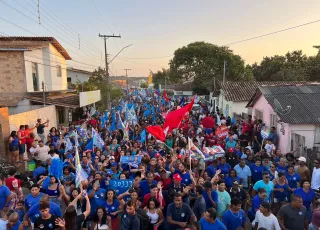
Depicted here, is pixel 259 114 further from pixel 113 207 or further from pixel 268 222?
pixel 113 207

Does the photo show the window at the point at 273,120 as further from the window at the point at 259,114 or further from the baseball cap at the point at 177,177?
the baseball cap at the point at 177,177

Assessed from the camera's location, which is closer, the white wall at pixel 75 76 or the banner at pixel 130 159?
the banner at pixel 130 159

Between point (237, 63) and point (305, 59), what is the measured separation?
9747 mm

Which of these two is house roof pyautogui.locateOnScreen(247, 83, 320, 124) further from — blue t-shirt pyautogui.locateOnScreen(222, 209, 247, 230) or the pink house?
blue t-shirt pyautogui.locateOnScreen(222, 209, 247, 230)

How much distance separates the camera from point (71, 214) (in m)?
4.73

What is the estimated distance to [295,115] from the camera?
12562mm

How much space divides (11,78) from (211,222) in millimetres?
18315

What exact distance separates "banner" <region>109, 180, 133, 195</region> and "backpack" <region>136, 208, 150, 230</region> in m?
1.50

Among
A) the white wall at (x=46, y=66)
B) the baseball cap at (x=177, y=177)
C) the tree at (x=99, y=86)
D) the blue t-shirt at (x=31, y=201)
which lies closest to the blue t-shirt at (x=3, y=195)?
the blue t-shirt at (x=31, y=201)

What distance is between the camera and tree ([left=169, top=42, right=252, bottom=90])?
46.0 m

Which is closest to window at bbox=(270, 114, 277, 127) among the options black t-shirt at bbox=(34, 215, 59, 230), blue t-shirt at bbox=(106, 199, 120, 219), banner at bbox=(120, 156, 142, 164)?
banner at bbox=(120, 156, 142, 164)

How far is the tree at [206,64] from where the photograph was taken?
1811 inches

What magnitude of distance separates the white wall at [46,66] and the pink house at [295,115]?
1507cm

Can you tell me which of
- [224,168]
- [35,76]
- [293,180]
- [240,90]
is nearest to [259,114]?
[240,90]
